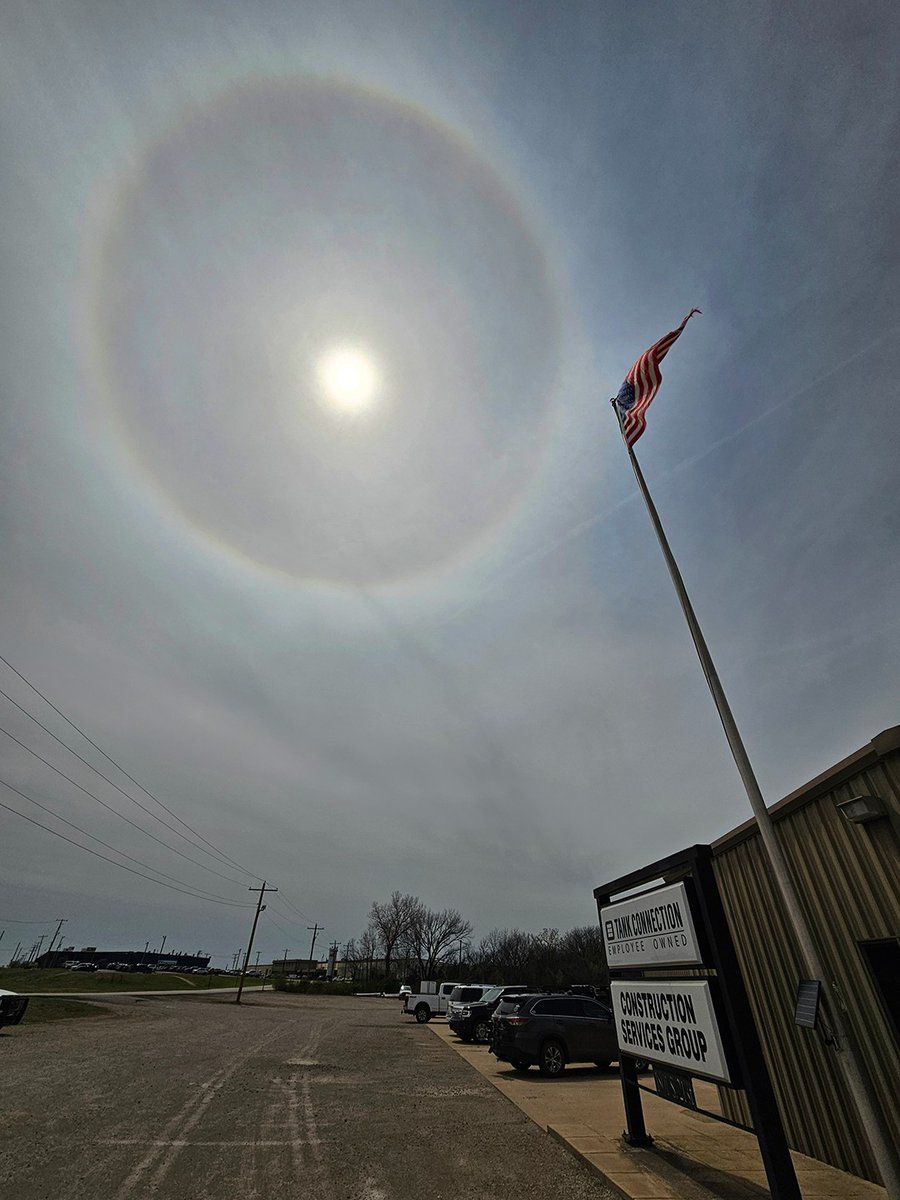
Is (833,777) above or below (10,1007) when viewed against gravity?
above

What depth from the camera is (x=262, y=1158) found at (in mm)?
6434

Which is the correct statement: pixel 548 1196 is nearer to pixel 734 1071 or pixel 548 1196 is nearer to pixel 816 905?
pixel 734 1071

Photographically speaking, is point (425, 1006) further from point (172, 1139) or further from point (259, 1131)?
point (172, 1139)

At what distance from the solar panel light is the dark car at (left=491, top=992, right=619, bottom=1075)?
418 inches

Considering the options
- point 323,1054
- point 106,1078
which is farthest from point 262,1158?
point 323,1054

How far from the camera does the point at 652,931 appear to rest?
6742 mm

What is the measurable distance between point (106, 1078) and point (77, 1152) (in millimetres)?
5120

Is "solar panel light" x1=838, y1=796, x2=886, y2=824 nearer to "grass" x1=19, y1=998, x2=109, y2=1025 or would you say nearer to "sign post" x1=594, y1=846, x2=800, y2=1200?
"sign post" x1=594, y1=846, x2=800, y2=1200

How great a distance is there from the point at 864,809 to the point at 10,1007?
75.2ft

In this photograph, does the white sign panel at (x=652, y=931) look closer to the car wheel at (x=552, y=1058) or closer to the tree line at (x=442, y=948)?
the car wheel at (x=552, y=1058)

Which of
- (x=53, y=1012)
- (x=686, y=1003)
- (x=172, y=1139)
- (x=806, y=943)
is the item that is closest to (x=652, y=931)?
(x=686, y=1003)

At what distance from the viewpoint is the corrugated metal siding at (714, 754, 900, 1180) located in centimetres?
550

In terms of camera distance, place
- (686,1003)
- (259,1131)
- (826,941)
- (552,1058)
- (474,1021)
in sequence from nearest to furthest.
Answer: (686,1003), (826,941), (259,1131), (552,1058), (474,1021)

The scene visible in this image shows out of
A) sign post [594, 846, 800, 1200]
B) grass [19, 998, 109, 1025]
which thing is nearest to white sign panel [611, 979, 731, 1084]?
sign post [594, 846, 800, 1200]
